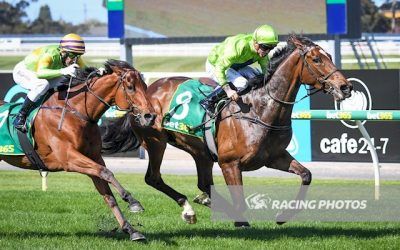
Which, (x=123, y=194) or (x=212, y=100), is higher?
(x=212, y=100)

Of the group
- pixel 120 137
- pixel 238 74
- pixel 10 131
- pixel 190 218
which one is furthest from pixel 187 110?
pixel 10 131

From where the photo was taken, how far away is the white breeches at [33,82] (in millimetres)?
7348

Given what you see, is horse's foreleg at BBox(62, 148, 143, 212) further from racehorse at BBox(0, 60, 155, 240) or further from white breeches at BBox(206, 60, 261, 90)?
white breeches at BBox(206, 60, 261, 90)

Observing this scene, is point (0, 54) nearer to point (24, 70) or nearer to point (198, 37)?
point (198, 37)

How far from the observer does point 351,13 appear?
15547mm

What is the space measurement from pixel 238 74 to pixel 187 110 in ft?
2.12

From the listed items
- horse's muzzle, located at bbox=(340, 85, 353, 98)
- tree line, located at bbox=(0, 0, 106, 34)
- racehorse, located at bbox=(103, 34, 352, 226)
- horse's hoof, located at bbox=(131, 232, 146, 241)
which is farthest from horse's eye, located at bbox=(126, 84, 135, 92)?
tree line, located at bbox=(0, 0, 106, 34)

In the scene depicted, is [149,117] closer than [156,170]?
Yes

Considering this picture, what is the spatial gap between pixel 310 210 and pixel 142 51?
33381mm

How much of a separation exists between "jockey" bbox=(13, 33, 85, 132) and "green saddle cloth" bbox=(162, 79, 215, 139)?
3.95 ft

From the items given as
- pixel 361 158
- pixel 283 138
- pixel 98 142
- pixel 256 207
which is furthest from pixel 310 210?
pixel 361 158

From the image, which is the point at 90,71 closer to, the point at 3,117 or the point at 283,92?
the point at 3,117

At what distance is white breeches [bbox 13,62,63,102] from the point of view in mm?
7348

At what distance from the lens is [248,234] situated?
23.9 feet
